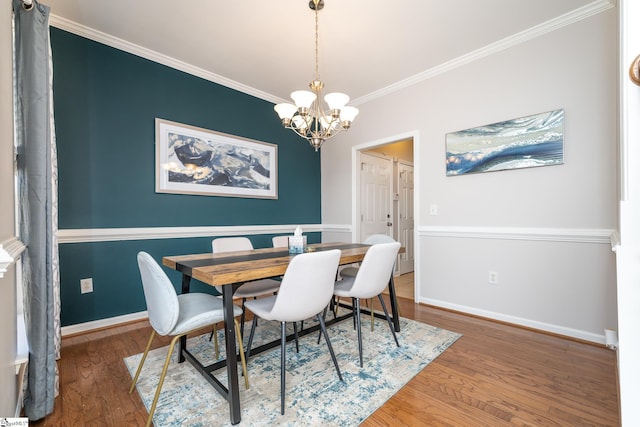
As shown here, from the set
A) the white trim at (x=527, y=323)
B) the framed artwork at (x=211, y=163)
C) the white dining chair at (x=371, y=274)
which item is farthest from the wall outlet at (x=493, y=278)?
the framed artwork at (x=211, y=163)

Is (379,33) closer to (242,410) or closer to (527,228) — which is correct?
(527,228)

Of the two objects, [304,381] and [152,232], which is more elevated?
[152,232]

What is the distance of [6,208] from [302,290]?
1355 mm

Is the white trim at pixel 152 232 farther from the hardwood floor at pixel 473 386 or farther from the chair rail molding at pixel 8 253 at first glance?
the chair rail molding at pixel 8 253

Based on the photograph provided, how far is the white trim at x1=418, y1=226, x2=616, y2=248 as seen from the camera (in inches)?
87.0

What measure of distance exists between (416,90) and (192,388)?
140 inches

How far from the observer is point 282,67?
3.09m

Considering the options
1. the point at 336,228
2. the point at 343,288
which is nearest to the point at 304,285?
the point at 343,288

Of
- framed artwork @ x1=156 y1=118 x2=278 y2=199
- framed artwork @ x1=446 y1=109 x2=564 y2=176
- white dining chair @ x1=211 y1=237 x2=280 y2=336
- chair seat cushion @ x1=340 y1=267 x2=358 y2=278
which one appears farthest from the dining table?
framed artwork @ x1=446 y1=109 x2=564 y2=176

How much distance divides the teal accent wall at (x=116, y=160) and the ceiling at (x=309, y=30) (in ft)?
0.70

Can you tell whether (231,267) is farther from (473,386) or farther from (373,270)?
(473,386)

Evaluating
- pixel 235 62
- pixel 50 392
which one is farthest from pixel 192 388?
pixel 235 62

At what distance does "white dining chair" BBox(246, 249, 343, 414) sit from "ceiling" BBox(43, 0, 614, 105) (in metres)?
1.98

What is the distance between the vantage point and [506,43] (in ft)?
8.69
